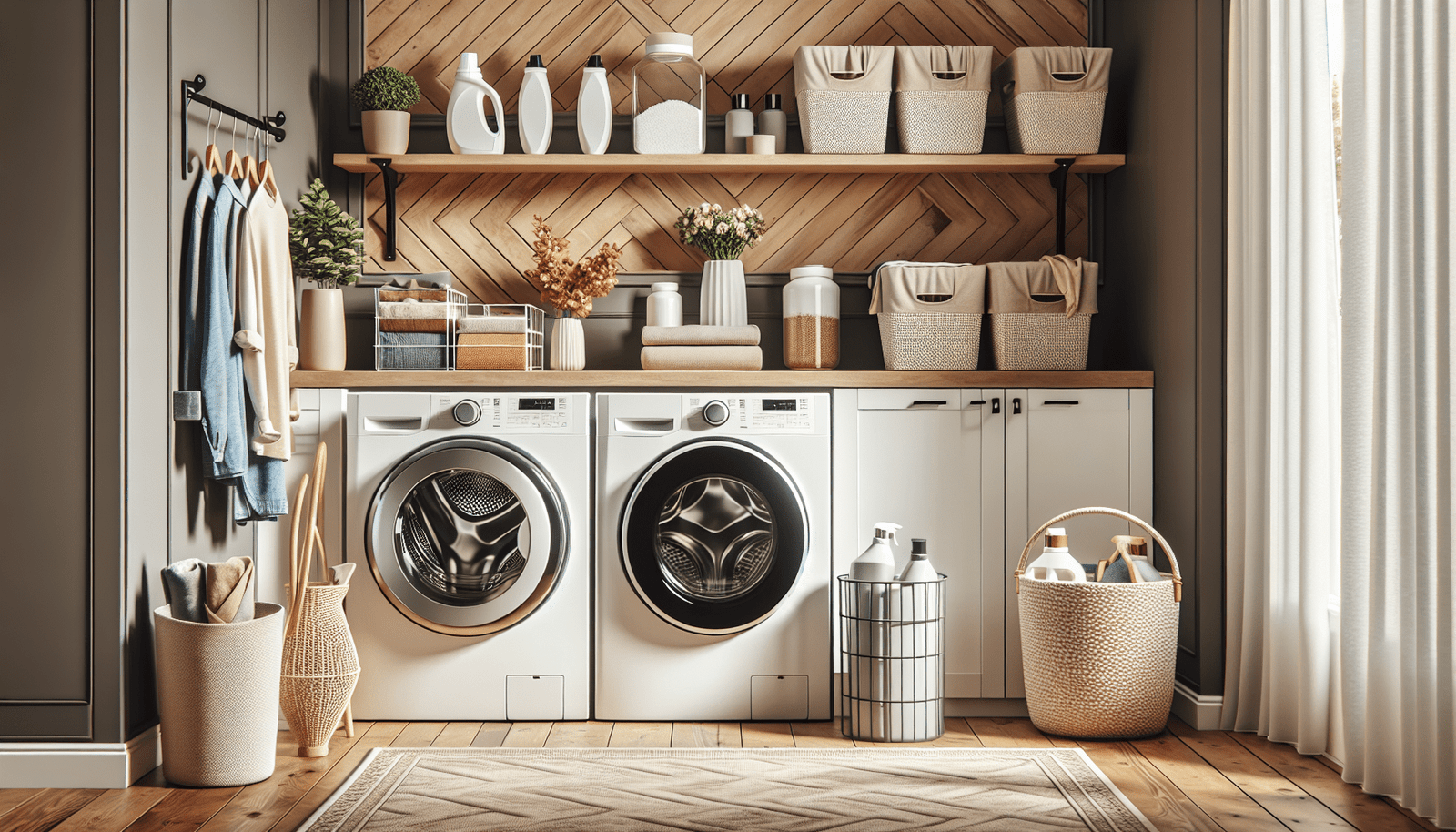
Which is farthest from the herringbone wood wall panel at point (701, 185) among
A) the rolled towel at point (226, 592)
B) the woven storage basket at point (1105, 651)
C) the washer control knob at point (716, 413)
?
the rolled towel at point (226, 592)

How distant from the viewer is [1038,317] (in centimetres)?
292

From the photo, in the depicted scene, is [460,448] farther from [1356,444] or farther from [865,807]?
[1356,444]

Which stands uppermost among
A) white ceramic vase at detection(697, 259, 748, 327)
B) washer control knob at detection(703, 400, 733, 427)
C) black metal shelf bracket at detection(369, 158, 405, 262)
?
black metal shelf bracket at detection(369, 158, 405, 262)

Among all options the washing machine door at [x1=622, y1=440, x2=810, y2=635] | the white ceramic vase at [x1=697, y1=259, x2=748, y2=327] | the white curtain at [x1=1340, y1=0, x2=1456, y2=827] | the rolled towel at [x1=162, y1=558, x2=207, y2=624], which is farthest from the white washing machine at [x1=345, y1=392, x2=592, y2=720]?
the white curtain at [x1=1340, y1=0, x2=1456, y2=827]

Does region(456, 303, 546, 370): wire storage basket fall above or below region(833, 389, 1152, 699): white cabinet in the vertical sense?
above

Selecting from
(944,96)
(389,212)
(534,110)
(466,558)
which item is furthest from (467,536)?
(944,96)

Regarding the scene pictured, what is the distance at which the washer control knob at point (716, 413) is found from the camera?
8.88ft

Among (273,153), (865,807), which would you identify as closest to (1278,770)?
(865,807)

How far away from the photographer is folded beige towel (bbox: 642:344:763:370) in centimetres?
288

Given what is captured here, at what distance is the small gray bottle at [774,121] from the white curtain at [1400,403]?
153cm

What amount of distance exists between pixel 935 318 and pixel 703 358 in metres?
0.65

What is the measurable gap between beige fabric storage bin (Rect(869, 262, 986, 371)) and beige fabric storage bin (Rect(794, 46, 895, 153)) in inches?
17.9

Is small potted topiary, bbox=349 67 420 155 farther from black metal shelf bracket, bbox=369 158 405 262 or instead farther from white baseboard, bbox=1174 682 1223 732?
white baseboard, bbox=1174 682 1223 732

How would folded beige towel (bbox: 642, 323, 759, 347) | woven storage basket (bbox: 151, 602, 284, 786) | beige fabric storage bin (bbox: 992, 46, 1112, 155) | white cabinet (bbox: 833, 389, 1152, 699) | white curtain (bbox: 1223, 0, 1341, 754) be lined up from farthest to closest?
beige fabric storage bin (bbox: 992, 46, 1112, 155) → folded beige towel (bbox: 642, 323, 759, 347) → white cabinet (bbox: 833, 389, 1152, 699) → white curtain (bbox: 1223, 0, 1341, 754) → woven storage basket (bbox: 151, 602, 284, 786)
